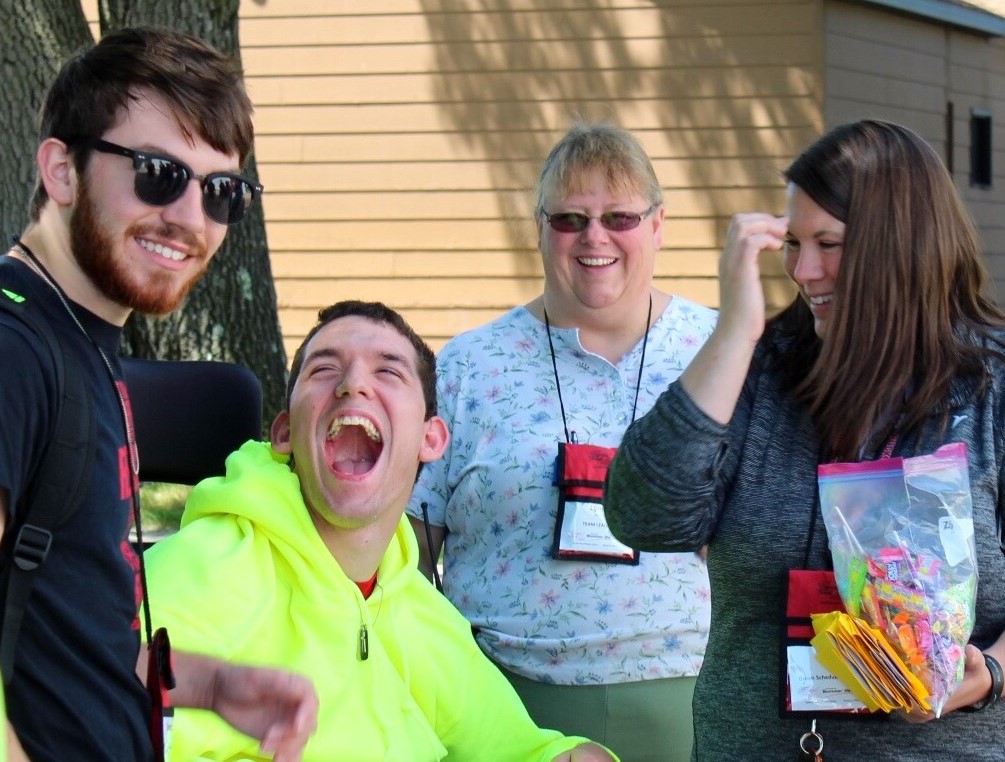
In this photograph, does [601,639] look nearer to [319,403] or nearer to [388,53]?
[319,403]

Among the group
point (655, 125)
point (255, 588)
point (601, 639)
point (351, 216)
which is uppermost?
point (655, 125)

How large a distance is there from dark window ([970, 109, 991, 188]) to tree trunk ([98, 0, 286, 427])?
863cm

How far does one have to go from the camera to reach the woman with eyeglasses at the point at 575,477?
11.5 ft

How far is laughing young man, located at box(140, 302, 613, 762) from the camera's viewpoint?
2668mm

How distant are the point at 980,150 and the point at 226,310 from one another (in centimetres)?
907

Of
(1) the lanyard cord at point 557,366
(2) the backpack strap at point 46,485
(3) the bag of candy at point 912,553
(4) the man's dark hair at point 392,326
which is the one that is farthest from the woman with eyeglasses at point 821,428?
(2) the backpack strap at point 46,485

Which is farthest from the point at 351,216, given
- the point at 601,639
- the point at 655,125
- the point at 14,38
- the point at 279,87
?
the point at 601,639

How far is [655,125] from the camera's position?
11039 mm

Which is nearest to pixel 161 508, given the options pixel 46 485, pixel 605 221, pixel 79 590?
pixel 605 221

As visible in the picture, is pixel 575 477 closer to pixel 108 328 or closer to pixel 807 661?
pixel 807 661

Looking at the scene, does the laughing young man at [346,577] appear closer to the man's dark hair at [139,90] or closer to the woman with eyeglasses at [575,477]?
the woman with eyeglasses at [575,477]

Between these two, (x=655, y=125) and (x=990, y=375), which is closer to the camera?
(x=990, y=375)

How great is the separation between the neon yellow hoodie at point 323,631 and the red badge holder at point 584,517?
1.62 ft

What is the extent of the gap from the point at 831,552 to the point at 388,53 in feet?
30.5
